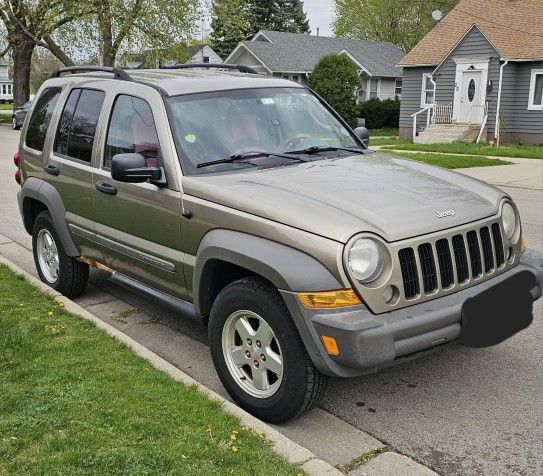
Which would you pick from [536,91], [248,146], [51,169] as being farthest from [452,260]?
[536,91]

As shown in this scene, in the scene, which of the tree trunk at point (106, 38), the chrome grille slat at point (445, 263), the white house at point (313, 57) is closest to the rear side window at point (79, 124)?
the chrome grille slat at point (445, 263)

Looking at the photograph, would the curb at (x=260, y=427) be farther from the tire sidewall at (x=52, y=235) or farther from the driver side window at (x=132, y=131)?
the driver side window at (x=132, y=131)

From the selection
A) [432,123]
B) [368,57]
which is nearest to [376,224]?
[432,123]

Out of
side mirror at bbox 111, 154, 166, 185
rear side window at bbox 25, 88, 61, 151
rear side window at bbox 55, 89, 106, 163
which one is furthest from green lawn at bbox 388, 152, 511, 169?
side mirror at bbox 111, 154, 166, 185

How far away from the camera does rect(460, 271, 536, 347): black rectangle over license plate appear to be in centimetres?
369

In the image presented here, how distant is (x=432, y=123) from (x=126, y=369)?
26835 millimetres

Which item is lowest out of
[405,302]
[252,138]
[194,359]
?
[194,359]

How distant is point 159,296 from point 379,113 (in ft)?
113

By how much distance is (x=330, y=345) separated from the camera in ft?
11.0

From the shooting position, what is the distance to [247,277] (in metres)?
3.85

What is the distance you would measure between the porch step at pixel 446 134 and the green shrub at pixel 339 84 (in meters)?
3.74

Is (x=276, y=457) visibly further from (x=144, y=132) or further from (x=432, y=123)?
(x=432, y=123)

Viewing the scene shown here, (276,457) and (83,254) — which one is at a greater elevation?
(83,254)

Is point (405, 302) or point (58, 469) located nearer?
point (58, 469)
